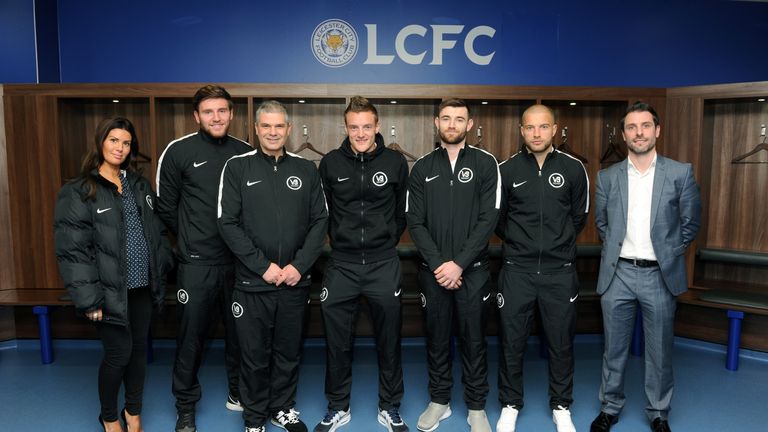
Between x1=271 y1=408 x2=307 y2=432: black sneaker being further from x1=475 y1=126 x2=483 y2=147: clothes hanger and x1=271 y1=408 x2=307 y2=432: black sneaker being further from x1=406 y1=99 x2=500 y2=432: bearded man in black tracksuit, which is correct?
x1=475 y1=126 x2=483 y2=147: clothes hanger

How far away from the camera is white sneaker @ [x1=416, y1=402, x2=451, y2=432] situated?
2551 millimetres

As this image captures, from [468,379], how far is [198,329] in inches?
53.4

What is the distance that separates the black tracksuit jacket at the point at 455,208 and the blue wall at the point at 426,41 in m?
2.05

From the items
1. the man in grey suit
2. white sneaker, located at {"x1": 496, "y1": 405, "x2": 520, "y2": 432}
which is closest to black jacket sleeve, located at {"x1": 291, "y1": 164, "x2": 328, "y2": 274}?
white sneaker, located at {"x1": 496, "y1": 405, "x2": 520, "y2": 432}

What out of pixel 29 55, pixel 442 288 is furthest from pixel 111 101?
pixel 442 288

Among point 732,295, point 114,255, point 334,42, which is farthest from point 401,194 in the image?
point 732,295

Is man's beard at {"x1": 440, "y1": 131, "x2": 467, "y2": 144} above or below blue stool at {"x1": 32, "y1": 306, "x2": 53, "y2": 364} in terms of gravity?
above

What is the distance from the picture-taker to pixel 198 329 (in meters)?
2.49

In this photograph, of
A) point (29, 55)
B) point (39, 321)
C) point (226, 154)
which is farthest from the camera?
point (29, 55)

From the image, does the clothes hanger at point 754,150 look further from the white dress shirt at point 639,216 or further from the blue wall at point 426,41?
the white dress shirt at point 639,216

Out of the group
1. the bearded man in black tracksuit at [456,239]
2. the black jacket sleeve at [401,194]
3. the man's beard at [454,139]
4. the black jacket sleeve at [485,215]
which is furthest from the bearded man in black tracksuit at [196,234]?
the black jacket sleeve at [485,215]

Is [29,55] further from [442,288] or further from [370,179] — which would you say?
[442,288]

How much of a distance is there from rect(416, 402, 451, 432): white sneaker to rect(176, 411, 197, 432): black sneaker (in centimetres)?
112

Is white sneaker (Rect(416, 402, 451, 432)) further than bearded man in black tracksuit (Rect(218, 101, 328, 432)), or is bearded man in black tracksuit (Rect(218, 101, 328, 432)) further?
white sneaker (Rect(416, 402, 451, 432))
